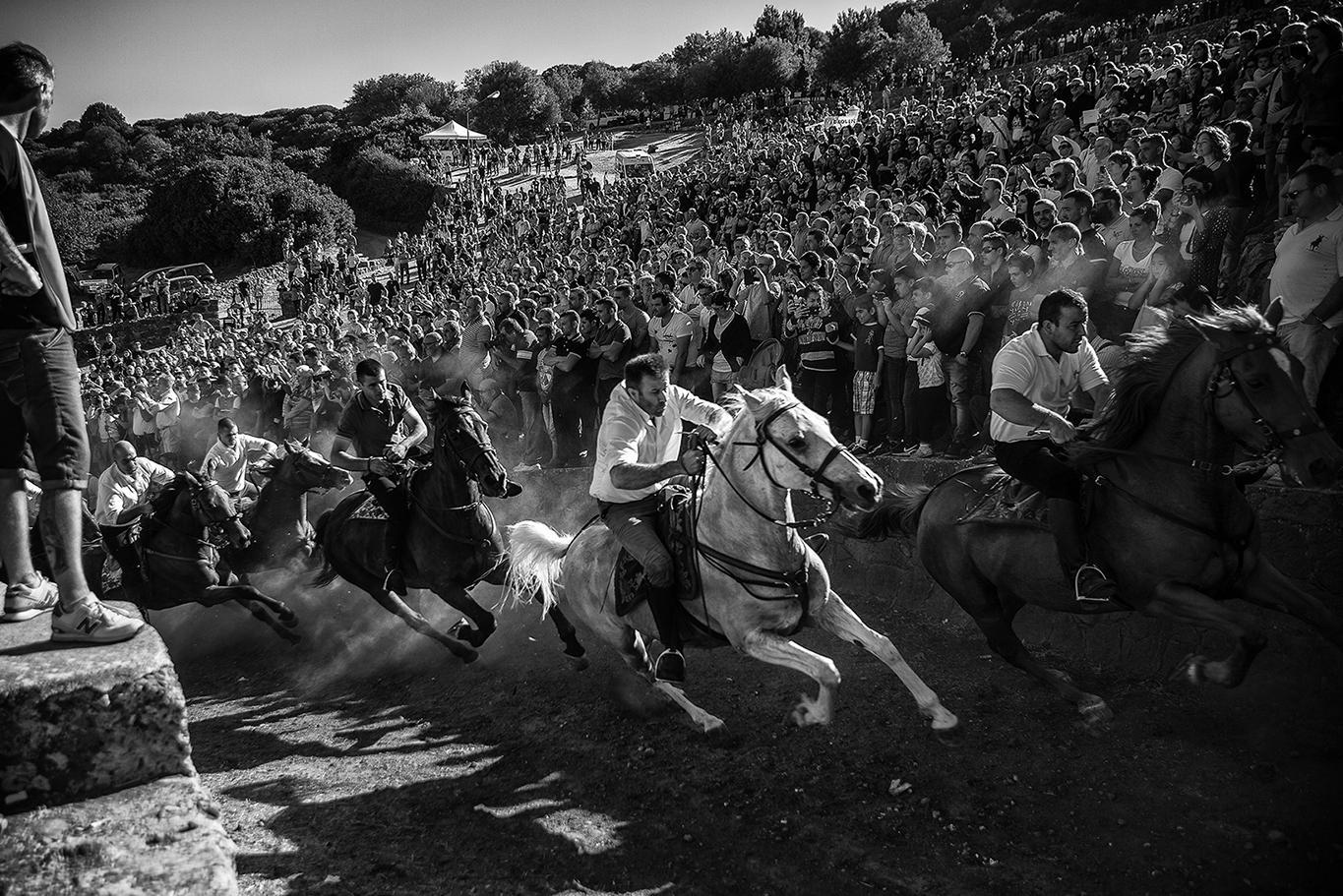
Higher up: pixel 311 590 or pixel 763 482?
pixel 763 482

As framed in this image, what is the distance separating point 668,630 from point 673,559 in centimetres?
53

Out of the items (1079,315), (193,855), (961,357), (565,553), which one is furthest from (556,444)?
(193,855)

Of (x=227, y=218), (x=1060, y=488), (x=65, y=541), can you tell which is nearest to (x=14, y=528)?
(x=65, y=541)

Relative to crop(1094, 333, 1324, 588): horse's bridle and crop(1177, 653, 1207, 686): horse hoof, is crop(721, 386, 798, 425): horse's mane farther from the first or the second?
crop(1177, 653, 1207, 686): horse hoof

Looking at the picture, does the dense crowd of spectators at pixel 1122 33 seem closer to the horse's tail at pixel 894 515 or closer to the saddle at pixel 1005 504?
the horse's tail at pixel 894 515

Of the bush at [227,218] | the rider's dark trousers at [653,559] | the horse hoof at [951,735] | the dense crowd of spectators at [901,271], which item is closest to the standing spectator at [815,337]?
the dense crowd of spectators at [901,271]

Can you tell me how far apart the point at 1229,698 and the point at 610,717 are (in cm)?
477

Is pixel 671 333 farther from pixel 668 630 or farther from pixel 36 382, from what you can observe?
pixel 36 382

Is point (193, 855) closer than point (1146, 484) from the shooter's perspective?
Yes

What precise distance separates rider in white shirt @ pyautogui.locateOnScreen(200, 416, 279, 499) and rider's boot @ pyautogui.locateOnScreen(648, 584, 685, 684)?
7.61 metres

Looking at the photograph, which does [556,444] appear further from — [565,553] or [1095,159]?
[1095,159]

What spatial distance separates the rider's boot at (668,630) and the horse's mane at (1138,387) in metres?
2.95

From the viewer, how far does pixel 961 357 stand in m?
9.10

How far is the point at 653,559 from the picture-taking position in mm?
6664
